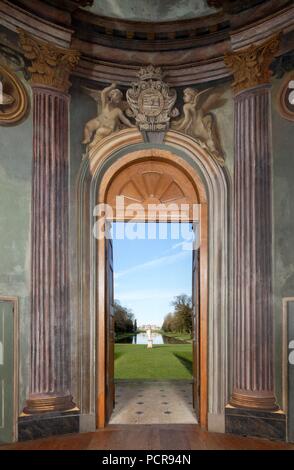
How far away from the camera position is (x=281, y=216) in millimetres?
6410

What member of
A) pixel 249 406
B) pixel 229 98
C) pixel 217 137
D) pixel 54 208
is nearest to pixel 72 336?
pixel 54 208

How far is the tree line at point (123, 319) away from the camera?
14544 millimetres

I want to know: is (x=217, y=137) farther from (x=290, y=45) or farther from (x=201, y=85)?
(x=290, y=45)

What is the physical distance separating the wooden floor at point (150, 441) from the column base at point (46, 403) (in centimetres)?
34

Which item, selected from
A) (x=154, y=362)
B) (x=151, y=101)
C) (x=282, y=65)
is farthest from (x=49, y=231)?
(x=154, y=362)

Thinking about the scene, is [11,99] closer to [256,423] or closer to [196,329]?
[196,329]

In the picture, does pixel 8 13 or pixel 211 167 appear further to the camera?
pixel 211 167

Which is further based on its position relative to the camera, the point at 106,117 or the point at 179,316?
the point at 179,316

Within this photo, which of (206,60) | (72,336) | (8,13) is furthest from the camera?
(206,60)

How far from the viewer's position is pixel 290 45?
6406 millimetres

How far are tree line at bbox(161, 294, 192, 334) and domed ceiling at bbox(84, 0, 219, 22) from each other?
27.5ft

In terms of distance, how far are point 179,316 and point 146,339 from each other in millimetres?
1324

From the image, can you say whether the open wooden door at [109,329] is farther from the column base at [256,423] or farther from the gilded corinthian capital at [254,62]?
the gilded corinthian capital at [254,62]

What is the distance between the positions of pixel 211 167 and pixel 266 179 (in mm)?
833
